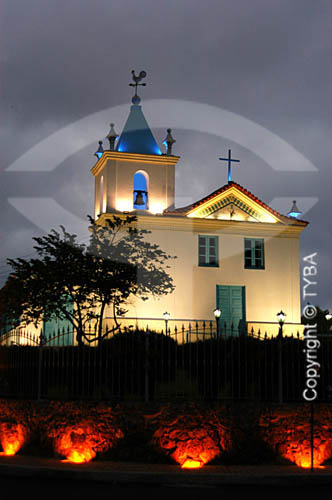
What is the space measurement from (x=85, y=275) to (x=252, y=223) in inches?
466

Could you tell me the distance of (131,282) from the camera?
25.2 meters

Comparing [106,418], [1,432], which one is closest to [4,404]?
[1,432]

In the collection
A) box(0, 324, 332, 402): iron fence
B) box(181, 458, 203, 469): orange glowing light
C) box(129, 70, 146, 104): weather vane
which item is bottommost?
box(181, 458, 203, 469): orange glowing light

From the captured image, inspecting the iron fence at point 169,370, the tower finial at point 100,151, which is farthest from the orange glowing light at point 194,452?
the tower finial at point 100,151

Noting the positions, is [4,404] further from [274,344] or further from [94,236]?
[94,236]

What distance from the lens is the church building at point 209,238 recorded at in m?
32.3

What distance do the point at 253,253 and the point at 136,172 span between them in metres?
6.87

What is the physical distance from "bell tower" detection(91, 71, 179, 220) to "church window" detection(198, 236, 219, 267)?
2.41 m

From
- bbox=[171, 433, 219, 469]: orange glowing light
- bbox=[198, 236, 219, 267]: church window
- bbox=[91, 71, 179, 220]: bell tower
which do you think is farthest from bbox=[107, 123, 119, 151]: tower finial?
bbox=[171, 433, 219, 469]: orange glowing light

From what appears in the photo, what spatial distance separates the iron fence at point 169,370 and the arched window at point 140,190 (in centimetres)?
1706

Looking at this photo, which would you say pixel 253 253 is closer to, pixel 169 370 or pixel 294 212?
pixel 294 212

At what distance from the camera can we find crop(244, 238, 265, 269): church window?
33719 mm

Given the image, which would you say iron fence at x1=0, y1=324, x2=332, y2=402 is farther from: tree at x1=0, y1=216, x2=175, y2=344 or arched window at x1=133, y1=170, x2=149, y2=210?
arched window at x1=133, y1=170, x2=149, y2=210

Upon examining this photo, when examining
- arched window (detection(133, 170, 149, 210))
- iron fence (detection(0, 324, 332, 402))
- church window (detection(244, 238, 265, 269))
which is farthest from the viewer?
church window (detection(244, 238, 265, 269))
